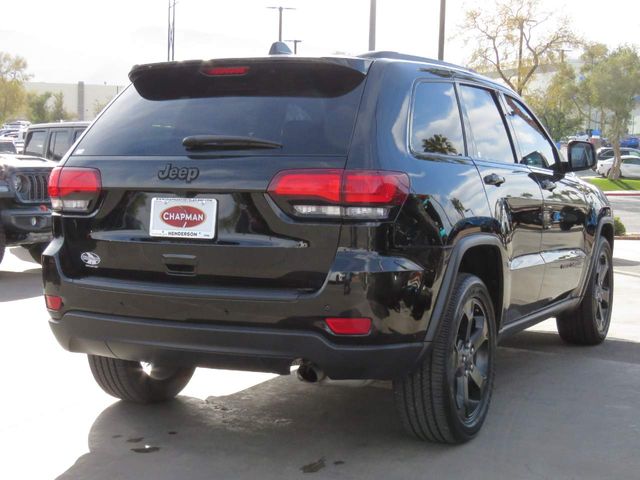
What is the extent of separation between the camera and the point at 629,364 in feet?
21.1

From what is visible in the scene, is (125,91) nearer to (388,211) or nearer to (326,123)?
(326,123)

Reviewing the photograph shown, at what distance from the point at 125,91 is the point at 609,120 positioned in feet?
170

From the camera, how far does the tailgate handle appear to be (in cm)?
400

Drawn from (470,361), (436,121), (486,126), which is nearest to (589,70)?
(486,126)

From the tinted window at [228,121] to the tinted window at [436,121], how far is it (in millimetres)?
419

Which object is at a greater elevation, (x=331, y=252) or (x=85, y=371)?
(x=331, y=252)

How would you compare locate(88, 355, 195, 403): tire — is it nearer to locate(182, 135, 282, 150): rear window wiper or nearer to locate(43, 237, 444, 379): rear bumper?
locate(43, 237, 444, 379): rear bumper

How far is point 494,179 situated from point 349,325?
1529mm

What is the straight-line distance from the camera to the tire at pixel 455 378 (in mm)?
4211

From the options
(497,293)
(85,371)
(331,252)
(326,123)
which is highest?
(326,123)

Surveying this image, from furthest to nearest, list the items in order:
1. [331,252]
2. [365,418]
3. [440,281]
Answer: [365,418] < [440,281] < [331,252]

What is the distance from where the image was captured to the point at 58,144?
44.2 feet

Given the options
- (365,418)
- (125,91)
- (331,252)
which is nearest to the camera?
(331,252)

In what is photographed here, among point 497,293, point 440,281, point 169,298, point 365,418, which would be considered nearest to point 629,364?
point 497,293
